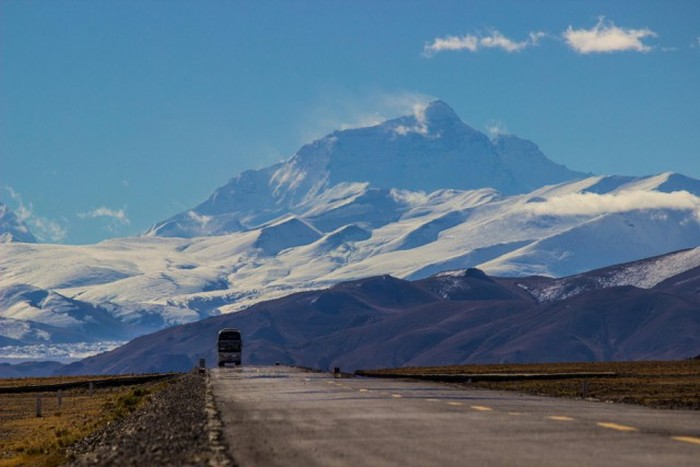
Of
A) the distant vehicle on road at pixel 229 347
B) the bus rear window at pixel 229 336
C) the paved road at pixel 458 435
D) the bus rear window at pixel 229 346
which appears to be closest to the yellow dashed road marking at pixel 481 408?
the paved road at pixel 458 435

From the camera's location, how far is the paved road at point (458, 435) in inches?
917

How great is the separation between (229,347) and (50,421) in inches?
3048

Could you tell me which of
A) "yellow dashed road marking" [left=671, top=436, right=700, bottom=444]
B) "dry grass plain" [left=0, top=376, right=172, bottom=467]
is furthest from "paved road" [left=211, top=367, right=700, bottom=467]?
"dry grass plain" [left=0, top=376, right=172, bottom=467]

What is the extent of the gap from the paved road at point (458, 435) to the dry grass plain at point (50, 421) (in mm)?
11821

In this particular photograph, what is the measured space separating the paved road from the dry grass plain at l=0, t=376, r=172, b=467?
38.8 feet

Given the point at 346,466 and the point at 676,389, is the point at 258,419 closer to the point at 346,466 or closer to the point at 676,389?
the point at 346,466

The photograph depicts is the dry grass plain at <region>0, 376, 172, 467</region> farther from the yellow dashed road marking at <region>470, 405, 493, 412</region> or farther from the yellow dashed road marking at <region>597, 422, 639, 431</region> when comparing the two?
the yellow dashed road marking at <region>597, 422, 639, 431</region>

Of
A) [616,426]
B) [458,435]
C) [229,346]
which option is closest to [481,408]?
[616,426]

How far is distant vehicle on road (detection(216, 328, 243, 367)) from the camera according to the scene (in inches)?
6471

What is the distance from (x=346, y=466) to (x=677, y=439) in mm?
7884

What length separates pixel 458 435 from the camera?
1131 inches

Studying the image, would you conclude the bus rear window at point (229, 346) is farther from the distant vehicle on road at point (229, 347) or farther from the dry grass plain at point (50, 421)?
the dry grass plain at point (50, 421)

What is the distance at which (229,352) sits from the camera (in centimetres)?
16538

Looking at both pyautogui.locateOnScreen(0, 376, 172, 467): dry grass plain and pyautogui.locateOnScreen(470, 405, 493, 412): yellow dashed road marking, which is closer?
pyautogui.locateOnScreen(470, 405, 493, 412): yellow dashed road marking
